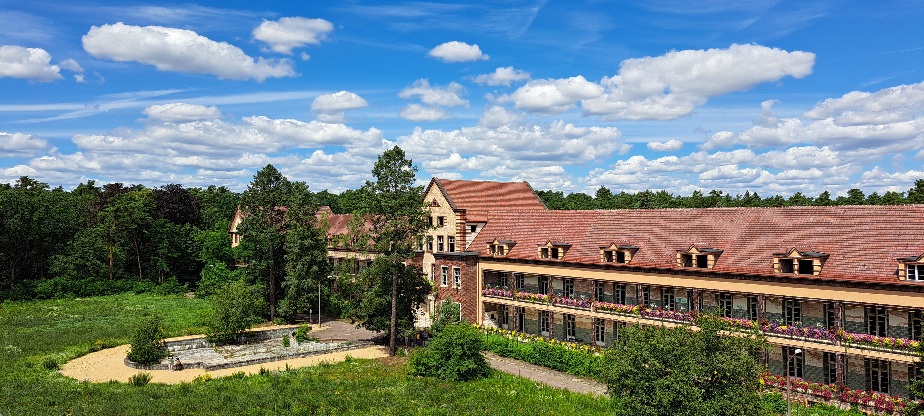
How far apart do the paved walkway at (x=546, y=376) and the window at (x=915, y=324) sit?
15.3m

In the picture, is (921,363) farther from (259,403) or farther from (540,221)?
(259,403)

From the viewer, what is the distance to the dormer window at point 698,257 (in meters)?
36.3

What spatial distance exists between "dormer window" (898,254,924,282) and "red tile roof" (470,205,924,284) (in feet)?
1.44

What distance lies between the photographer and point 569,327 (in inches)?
1743

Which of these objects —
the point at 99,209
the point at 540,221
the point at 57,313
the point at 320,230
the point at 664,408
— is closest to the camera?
the point at 664,408

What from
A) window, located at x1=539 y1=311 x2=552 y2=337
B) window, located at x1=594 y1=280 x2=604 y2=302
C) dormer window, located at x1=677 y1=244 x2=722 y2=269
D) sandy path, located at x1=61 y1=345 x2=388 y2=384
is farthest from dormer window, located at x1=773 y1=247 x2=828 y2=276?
sandy path, located at x1=61 y1=345 x2=388 y2=384

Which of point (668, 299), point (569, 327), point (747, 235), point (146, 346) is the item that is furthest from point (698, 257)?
point (146, 346)

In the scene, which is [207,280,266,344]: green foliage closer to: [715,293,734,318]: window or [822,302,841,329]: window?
[715,293,734,318]: window

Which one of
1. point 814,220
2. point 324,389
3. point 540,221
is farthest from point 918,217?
point 324,389

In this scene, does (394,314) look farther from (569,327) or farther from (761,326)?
(761,326)

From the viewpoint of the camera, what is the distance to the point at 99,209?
274ft

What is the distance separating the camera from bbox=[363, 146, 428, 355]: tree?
141ft

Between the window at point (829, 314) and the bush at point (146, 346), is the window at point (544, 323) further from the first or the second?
the bush at point (146, 346)

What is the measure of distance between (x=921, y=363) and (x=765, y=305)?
25.5ft
